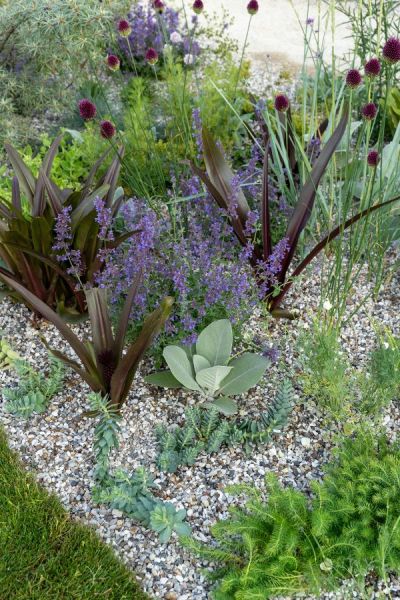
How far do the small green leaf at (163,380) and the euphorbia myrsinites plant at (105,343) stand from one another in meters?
0.10

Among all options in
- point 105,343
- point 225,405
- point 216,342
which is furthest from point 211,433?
point 105,343

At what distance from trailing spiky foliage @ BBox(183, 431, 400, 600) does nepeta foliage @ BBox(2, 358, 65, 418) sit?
93 cm

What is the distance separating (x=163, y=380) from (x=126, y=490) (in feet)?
1.65

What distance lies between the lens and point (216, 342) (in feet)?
8.18

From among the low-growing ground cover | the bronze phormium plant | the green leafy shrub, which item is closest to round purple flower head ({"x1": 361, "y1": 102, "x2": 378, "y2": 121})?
the low-growing ground cover

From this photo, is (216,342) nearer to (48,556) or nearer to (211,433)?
(211,433)

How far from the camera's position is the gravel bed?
218 cm

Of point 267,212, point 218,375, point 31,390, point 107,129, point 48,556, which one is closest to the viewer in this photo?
point 48,556

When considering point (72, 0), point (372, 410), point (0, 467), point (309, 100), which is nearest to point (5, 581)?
point (0, 467)

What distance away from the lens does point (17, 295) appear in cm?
299

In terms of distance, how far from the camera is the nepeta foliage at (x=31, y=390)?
8.57ft

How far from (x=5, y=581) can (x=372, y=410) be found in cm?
154

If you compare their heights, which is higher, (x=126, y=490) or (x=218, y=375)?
(x=218, y=375)

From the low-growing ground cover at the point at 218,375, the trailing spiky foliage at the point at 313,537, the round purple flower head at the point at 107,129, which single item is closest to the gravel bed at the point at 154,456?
the low-growing ground cover at the point at 218,375
